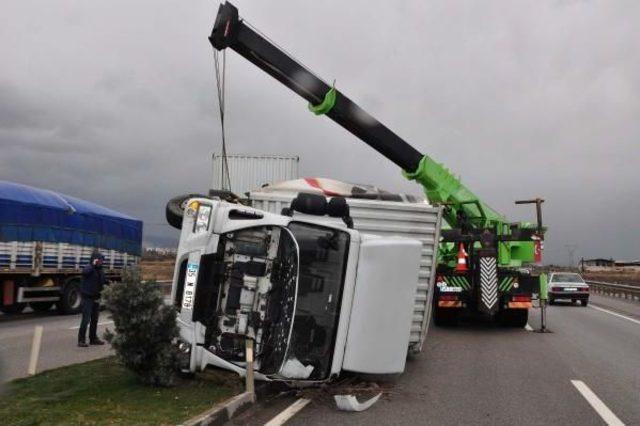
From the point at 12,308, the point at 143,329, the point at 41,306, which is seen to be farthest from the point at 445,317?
the point at 41,306

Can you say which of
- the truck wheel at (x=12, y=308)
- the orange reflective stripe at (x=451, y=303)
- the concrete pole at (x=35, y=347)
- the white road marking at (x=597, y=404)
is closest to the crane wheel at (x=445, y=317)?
the orange reflective stripe at (x=451, y=303)

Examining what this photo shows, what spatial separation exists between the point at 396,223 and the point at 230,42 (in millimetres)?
5025

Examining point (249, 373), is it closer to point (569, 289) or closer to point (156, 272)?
point (156, 272)

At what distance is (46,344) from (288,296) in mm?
6843

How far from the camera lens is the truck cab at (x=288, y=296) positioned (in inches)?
289

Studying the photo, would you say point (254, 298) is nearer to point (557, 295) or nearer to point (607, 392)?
point (607, 392)

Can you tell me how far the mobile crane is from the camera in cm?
1340

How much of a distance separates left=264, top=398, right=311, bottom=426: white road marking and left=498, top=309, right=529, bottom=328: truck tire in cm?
952

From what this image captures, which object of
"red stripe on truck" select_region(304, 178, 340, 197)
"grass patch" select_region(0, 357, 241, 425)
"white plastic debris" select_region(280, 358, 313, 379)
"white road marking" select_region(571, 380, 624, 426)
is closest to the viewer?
"grass patch" select_region(0, 357, 241, 425)

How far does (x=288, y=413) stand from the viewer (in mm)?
6797

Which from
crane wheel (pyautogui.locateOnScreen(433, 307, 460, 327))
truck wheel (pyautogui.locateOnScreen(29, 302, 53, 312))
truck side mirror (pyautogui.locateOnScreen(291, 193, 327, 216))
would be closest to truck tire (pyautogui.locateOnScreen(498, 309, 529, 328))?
crane wheel (pyautogui.locateOnScreen(433, 307, 460, 327))

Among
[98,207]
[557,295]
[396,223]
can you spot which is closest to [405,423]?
[396,223]

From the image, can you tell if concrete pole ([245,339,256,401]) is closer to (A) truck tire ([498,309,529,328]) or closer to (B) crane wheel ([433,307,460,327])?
(B) crane wheel ([433,307,460,327])

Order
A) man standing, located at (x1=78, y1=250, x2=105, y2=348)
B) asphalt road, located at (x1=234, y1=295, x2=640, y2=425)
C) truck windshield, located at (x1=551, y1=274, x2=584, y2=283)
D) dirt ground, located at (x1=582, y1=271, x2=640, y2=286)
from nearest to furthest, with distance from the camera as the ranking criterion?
asphalt road, located at (x1=234, y1=295, x2=640, y2=425)
man standing, located at (x1=78, y1=250, x2=105, y2=348)
truck windshield, located at (x1=551, y1=274, x2=584, y2=283)
dirt ground, located at (x1=582, y1=271, x2=640, y2=286)
